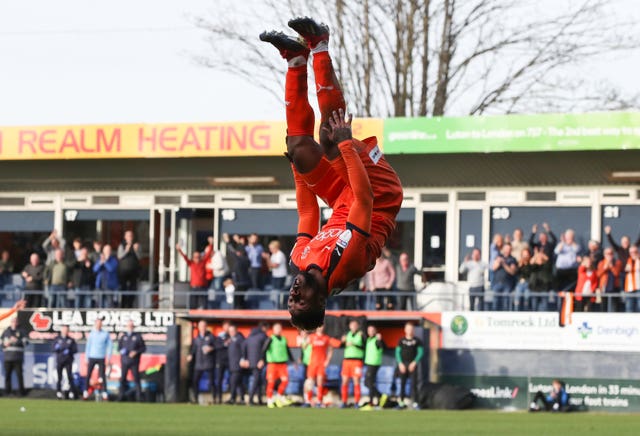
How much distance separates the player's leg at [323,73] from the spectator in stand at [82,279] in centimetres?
1831

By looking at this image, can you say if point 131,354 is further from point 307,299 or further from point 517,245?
point 307,299

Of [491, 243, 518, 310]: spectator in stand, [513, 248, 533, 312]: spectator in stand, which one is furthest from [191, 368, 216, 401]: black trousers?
[513, 248, 533, 312]: spectator in stand

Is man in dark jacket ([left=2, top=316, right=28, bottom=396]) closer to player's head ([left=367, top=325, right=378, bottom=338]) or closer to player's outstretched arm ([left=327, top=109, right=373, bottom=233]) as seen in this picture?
player's head ([left=367, top=325, right=378, bottom=338])

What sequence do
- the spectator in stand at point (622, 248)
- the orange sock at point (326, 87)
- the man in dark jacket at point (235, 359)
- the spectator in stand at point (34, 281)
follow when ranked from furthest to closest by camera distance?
the spectator in stand at point (34, 281) < the man in dark jacket at point (235, 359) < the spectator in stand at point (622, 248) < the orange sock at point (326, 87)

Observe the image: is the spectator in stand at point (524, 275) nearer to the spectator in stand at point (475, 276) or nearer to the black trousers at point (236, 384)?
the spectator in stand at point (475, 276)

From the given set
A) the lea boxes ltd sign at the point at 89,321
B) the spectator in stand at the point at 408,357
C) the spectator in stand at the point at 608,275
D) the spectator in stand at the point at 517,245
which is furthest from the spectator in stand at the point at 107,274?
the spectator in stand at the point at 608,275

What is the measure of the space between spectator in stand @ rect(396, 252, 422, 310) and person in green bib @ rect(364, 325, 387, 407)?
131 centimetres

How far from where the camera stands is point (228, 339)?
26.7 meters

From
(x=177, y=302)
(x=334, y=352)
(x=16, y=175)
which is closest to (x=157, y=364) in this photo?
(x=177, y=302)

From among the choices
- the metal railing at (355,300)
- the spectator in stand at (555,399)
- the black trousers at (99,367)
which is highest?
the metal railing at (355,300)

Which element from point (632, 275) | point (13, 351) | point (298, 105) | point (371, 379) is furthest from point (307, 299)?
point (13, 351)

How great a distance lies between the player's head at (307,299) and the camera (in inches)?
407

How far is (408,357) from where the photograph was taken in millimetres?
24906

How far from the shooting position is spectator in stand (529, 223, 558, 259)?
25.3m
